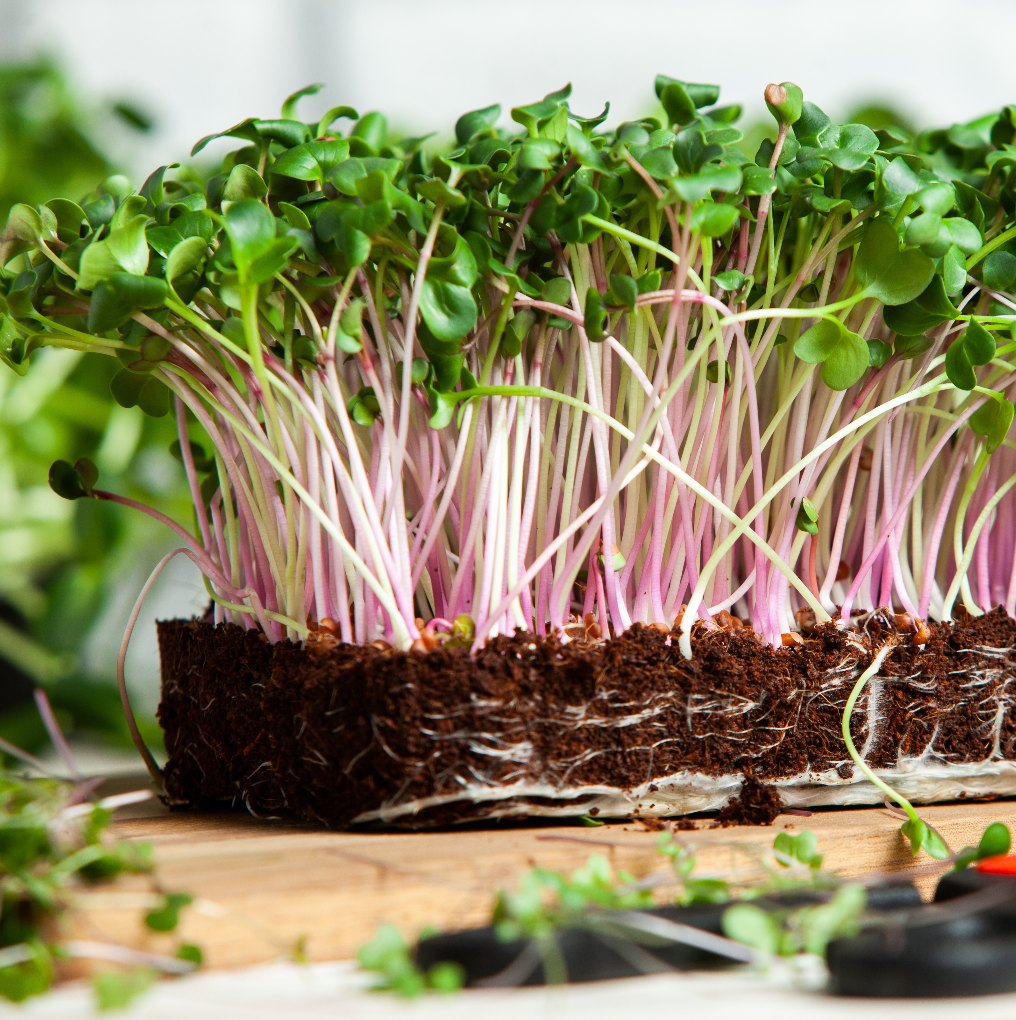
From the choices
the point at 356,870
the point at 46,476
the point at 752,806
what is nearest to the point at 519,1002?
the point at 356,870

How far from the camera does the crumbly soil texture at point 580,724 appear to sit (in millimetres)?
702

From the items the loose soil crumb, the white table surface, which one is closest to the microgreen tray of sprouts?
the loose soil crumb

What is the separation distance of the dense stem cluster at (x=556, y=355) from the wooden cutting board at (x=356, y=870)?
14cm

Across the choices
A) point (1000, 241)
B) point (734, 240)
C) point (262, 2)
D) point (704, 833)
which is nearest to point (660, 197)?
point (734, 240)

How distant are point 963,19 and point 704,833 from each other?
6.54ft

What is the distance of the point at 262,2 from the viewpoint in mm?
2096

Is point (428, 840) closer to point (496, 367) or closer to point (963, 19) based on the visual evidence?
point (496, 367)

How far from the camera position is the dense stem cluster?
72 cm

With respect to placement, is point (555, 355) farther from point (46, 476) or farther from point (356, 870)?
point (46, 476)

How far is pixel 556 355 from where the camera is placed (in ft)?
2.85

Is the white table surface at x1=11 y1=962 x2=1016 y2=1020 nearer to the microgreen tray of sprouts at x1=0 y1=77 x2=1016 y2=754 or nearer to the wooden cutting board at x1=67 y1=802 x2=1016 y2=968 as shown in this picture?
the wooden cutting board at x1=67 y1=802 x2=1016 y2=968

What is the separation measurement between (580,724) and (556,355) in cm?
30

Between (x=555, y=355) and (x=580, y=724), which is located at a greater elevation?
(x=555, y=355)

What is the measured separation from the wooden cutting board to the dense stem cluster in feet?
0.46
